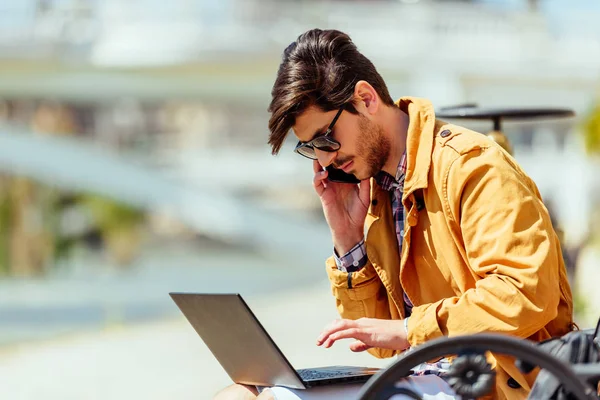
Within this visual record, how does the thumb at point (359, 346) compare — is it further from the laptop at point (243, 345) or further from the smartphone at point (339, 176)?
the smartphone at point (339, 176)

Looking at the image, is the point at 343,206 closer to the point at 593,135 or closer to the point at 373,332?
the point at 373,332

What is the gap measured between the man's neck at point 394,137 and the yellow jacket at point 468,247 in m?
0.04

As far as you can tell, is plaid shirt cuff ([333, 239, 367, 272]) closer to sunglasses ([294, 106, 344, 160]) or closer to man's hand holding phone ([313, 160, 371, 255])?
man's hand holding phone ([313, 160, 371, 255])

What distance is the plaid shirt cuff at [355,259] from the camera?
103 inches

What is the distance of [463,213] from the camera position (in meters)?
2.20

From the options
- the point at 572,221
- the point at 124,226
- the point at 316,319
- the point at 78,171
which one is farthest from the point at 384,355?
the point at 124,226

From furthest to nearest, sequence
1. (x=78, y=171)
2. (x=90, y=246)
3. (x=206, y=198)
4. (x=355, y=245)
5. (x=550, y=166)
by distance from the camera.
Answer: (x=90, y=246) < (x=550, y=166) < (x=206, y=198) < (x=78, y=171) < (x=355, y=245)

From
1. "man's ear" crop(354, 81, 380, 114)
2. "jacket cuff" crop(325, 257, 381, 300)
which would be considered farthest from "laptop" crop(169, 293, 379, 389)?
"man's ear" crop(354, 81, 380, 114)

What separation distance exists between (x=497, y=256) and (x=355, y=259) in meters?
0.58

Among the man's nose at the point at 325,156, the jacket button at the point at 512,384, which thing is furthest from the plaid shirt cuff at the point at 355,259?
the jacket button at the point at 512,384

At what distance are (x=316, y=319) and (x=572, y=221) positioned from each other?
9845mm

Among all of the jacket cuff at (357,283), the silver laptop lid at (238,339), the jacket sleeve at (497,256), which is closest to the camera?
the jacket sleeve at (497,256)

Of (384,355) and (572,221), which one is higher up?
(384,355)

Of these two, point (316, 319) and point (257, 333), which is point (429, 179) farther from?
point (316, 319)
